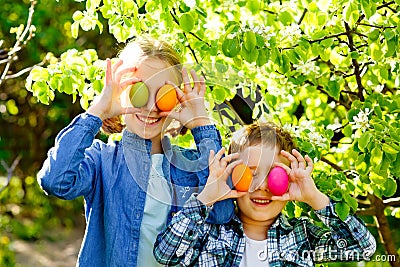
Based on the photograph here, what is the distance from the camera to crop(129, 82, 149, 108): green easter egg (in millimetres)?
2023

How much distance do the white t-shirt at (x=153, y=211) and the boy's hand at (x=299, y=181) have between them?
31cm

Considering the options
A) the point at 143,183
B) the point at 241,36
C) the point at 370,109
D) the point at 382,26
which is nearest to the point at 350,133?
the point at 370,109

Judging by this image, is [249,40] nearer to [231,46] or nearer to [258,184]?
[231,46]

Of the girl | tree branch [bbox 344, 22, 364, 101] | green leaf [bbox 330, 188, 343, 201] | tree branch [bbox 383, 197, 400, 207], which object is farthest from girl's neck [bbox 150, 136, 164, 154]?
tree branch [bbox 383, 197, 400, 207]

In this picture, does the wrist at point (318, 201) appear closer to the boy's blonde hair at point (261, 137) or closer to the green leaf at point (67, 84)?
the boy's blonde hair at point (261, 137)

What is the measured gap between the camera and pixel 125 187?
2.13 meters

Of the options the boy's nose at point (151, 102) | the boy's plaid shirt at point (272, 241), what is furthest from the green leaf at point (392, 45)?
the boy's nose at point (151, 102)

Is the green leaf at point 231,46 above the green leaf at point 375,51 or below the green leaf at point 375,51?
above

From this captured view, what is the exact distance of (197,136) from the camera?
2.16m

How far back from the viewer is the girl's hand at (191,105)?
2115 millimetres

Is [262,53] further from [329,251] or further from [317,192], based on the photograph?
[329,251]

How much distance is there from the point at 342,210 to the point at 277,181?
0.76ft

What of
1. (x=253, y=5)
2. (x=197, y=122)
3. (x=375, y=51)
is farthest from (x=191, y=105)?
(x=375, y=51)

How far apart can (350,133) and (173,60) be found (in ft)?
2.29
